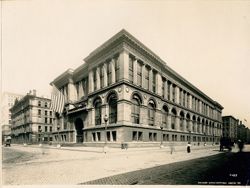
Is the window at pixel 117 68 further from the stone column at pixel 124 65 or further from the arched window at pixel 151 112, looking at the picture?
→ the arched window at pixel 151 112

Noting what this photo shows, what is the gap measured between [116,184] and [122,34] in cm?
2368

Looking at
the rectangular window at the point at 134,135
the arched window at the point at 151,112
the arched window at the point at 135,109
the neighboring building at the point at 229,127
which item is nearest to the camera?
the rectangular window at the point at 134,135

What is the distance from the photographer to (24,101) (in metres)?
70.9

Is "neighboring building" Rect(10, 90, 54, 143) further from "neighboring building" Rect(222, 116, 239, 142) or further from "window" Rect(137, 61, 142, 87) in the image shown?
"neighboring building" Rect(222, 116, 239, 142)

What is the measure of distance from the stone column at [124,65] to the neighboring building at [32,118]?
149 feet

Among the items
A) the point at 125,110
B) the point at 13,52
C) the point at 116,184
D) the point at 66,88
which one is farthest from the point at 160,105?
the point at 116,184

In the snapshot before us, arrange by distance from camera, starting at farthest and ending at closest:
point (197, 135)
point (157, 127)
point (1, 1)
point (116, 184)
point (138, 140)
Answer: point (197, 135)
point (157, 127)
point (138, 140)
point (1, 1)
point (116, 184)

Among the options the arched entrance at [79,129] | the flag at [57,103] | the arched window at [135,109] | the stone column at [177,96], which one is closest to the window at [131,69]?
the arched window at [135,109]

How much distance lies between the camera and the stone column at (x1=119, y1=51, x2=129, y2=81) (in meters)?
30.6

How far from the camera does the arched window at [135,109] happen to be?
107 ft

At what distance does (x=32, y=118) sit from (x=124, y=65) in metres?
49.8

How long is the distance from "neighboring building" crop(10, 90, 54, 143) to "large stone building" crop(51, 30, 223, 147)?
63.0 feet

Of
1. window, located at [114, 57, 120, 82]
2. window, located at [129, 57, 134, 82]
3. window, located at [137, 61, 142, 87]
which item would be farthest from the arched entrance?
window, located at [129, 57, 134, 82]

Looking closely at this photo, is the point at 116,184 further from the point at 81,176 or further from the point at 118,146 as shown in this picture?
the point at 118,146
